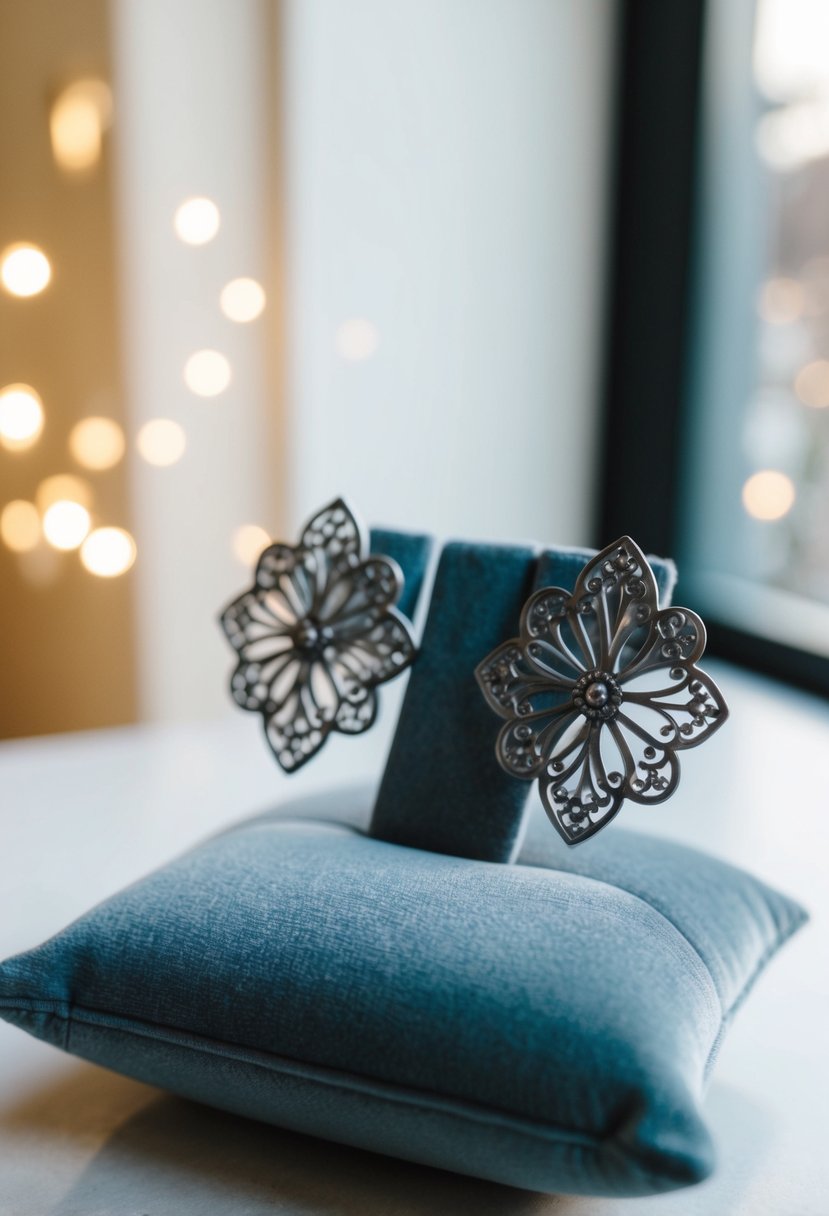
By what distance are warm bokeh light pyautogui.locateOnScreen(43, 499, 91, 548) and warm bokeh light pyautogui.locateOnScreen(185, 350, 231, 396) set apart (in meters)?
0.32

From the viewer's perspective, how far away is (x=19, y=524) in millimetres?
2248

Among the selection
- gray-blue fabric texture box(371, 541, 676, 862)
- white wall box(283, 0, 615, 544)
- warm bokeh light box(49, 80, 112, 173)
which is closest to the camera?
gray-blue fabric texture box(371, 541, 676, 862)

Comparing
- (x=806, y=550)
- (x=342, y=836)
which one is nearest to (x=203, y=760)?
(x=342, y=836)

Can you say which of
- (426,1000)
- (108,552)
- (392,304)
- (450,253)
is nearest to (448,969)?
(426,1000)

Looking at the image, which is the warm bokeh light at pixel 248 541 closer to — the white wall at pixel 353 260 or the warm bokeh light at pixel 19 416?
the white wall at pixel 353 260

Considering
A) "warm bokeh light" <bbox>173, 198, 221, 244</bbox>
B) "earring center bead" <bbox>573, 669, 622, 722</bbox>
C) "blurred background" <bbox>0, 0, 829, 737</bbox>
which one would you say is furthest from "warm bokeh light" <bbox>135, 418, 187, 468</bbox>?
"earring center bead" <bbox>573, 669, 622, 722</bbox>

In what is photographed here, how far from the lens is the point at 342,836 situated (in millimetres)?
1179

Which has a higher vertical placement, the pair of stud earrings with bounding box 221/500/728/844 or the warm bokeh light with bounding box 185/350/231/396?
the warm bokeh light with bounding box 185/350/231/396

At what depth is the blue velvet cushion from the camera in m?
0.83

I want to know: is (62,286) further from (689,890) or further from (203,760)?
(689,890)

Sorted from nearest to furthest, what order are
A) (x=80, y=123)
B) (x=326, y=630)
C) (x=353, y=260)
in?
1. (x=326, y=630)
2. (x=80, y=123)
3. (x=353, y=260)

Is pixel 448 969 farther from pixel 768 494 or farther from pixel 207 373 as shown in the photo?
pixel 768 494

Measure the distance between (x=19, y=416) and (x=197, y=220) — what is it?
502mm

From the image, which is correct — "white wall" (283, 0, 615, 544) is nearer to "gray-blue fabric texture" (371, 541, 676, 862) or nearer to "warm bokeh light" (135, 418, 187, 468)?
"warm bokeh light" (135, 418, 187, 468)
